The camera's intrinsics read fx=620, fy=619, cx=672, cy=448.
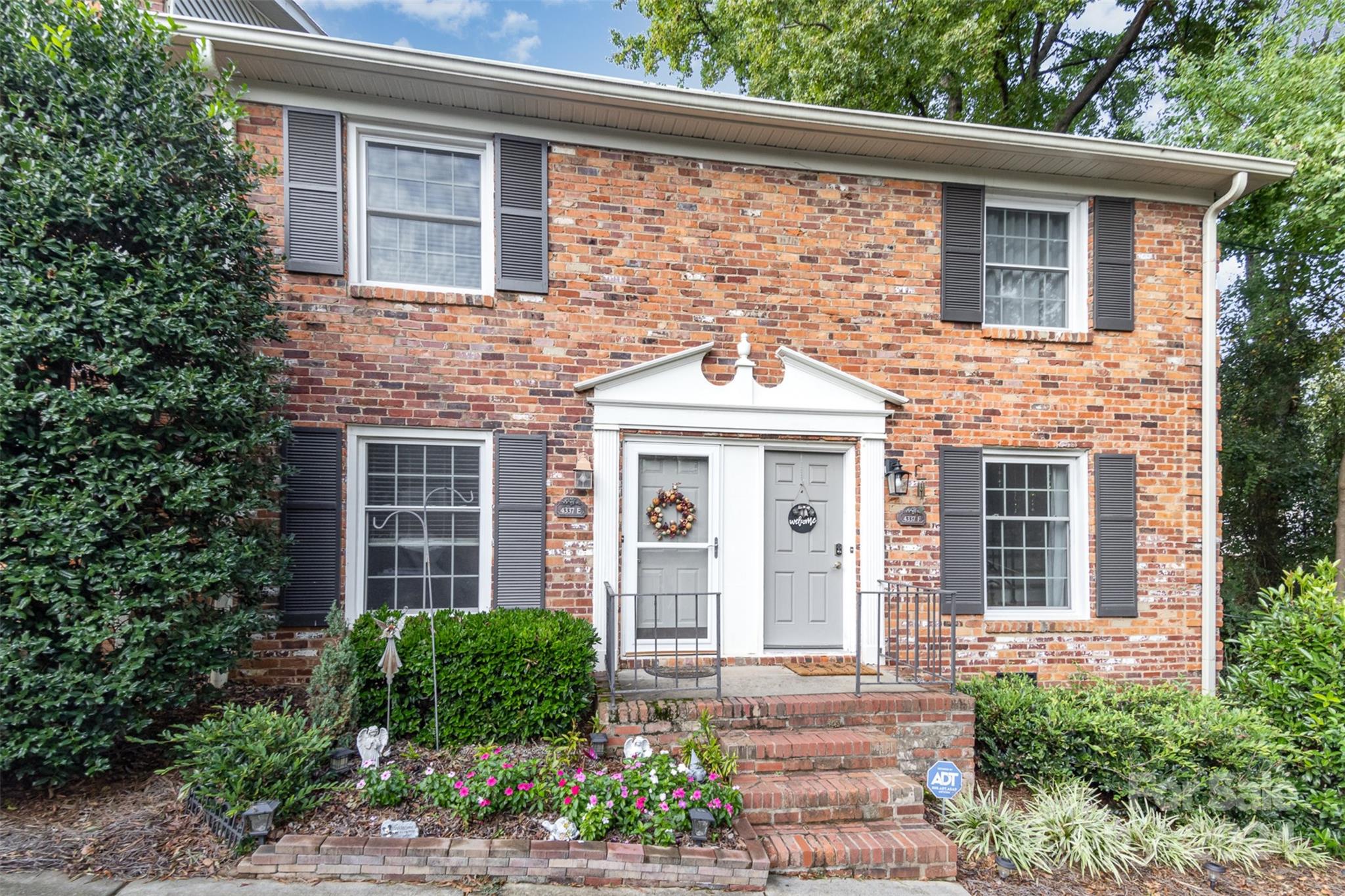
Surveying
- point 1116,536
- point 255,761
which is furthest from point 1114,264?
point 255,761

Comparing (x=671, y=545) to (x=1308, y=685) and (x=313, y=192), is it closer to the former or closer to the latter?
(x=313, y=192)

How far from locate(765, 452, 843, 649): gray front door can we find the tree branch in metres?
9.00

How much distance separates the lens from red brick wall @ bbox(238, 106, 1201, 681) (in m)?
4.78

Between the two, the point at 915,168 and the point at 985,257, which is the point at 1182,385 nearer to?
the point at 985,257

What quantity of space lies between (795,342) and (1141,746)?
3.83 meters

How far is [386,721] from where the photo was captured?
3.93 metres

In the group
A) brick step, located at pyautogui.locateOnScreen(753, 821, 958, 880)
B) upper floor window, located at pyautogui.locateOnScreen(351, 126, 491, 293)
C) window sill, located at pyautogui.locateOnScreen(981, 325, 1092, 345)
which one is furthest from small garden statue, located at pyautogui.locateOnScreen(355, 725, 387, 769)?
window sill, located at pyautogui.locateOnScreen(981, 325, 1092, 345)

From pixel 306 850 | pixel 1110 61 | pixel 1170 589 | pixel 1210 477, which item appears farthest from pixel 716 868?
pixel 1110 61

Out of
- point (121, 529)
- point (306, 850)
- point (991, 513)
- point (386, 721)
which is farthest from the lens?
point (991, 513)

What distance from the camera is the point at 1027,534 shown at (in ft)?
18.9

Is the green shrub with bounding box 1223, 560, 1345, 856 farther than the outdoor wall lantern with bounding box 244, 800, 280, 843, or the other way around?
the green shrub with bounding box 1223, 560, 1345, 856

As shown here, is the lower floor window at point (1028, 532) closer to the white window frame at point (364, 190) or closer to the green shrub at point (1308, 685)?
the green shrub at point (1308, 685)

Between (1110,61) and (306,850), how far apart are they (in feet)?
45.9

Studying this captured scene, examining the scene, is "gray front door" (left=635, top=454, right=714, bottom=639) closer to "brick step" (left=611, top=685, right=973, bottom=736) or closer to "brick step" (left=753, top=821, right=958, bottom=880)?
"brick step" (left=611, top=685, right=973, bottom=736)
